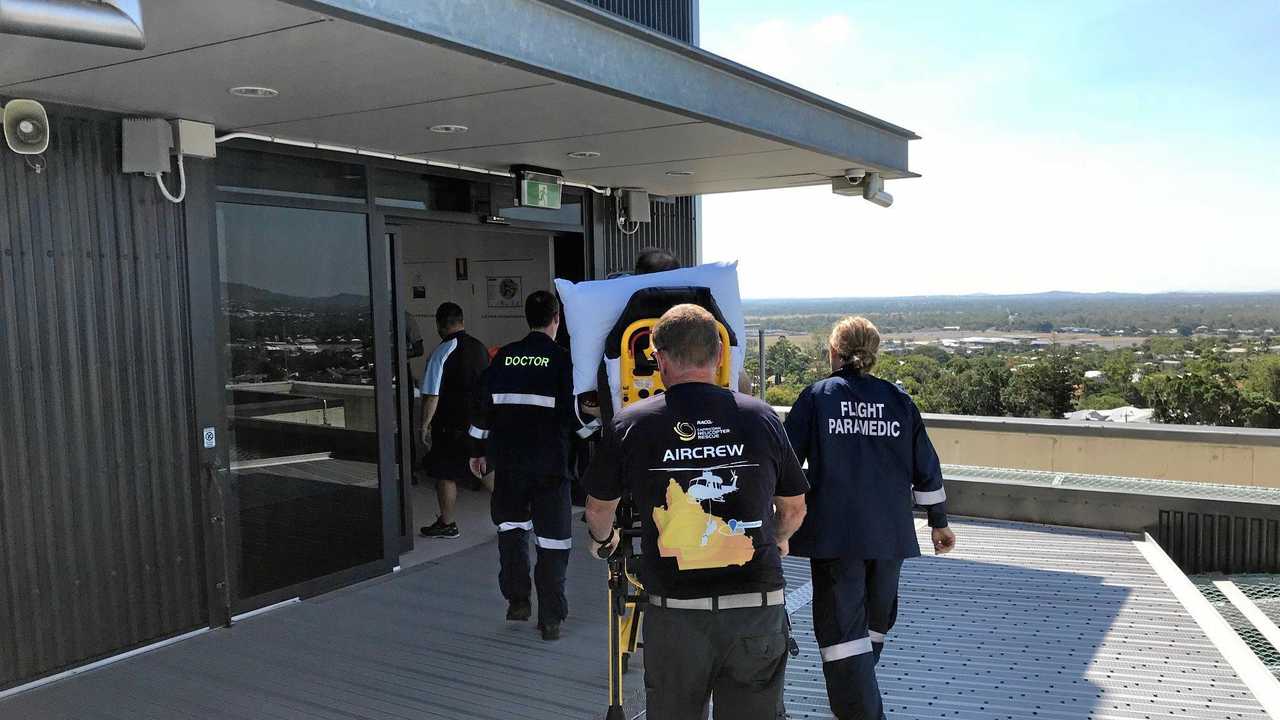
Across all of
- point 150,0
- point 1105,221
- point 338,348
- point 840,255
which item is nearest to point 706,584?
point 150,0

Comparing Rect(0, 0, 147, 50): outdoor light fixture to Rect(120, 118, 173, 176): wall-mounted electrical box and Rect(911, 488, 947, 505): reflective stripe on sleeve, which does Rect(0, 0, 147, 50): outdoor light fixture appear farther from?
Rect(911, 488, 947, 505): reflective stripe on sleeve

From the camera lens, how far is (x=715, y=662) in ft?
8.59

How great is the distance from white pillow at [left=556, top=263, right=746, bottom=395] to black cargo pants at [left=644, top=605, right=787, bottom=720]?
3.86 ft

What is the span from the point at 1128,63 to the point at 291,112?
6380 cm

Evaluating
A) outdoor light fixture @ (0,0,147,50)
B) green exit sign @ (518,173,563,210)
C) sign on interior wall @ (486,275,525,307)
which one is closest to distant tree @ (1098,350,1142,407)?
sign on interior wall @ (486,275,525,307)

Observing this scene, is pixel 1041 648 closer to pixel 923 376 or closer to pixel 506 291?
pixel 506 291

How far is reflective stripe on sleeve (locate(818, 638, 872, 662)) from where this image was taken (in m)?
3.43

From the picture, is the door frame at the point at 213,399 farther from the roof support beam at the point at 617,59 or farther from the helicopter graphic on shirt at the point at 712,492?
the helicopter graphic on shirt at the point at 712,492

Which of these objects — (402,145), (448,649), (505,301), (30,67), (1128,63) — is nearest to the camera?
(30,67)

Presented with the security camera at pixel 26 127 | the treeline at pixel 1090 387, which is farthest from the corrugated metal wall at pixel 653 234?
the treeline at pixel 1090 387

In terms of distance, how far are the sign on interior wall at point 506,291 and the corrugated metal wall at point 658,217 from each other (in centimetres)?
83

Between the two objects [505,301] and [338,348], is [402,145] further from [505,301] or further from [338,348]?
[505,301]

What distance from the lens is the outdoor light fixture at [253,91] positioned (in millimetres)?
3924

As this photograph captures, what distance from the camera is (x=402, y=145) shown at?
18.3ft
